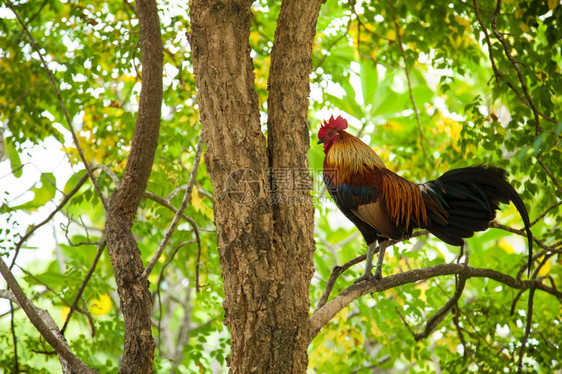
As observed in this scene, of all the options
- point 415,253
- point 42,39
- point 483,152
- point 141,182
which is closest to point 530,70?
point 483,152

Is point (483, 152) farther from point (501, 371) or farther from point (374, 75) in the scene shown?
point (501, 371)

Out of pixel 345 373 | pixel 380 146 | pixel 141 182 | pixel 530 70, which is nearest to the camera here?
pixel 141 182

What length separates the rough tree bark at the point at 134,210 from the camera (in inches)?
104

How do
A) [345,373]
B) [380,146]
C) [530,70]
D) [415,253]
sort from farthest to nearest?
1. [380,146]
2. [345,373]
3. [415,253]
4. [530,70]

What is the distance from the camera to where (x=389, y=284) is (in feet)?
9.28

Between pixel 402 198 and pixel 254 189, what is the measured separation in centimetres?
122

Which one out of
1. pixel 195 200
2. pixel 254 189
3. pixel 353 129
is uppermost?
pixel 353 129

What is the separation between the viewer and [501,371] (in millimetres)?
3566

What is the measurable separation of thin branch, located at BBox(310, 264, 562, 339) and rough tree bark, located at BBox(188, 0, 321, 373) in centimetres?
21

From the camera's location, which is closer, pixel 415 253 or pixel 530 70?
pixel 530 70

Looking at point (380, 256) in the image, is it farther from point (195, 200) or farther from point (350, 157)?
point (195, 200)

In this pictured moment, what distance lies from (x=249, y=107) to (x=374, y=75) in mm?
3296

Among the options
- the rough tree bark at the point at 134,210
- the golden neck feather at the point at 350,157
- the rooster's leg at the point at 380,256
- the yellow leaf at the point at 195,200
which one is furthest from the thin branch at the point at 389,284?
the yellow leaf at the point at 195,200

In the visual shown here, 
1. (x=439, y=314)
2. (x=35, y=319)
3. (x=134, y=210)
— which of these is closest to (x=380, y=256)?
(x=439, y=314)
